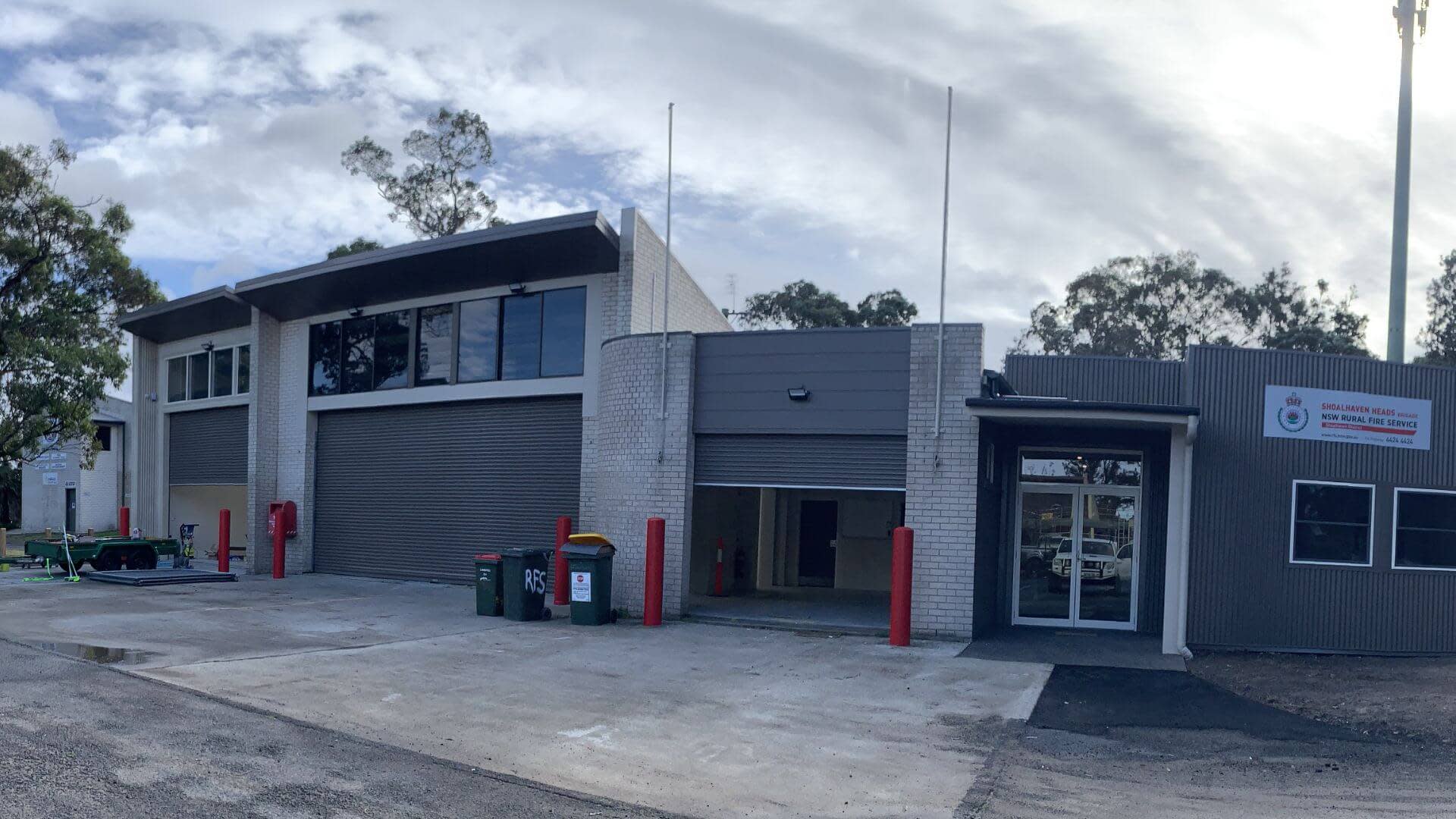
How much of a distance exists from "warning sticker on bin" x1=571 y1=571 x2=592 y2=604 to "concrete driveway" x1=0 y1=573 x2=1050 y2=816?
435 millimetres

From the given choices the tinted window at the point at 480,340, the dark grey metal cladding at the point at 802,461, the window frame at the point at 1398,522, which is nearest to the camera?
the window frame at the point at 1398,522

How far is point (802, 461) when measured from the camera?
1551cm

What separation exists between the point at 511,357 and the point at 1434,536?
14501 mm

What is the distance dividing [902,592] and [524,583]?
541cm

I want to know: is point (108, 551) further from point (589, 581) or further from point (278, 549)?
point (589, 581)

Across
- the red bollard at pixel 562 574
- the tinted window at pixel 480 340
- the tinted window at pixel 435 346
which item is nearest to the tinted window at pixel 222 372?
the tinted window at pixel 435 346

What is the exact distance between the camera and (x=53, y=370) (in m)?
26.1

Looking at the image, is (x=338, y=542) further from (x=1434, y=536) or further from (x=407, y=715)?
(x=1434, y=536)

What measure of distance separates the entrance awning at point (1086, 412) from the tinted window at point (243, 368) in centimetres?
1833

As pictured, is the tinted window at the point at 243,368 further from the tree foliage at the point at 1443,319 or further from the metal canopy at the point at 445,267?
the tree foliage at the point at 1443,319

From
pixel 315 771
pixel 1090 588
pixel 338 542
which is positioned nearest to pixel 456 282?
pixel 338 542

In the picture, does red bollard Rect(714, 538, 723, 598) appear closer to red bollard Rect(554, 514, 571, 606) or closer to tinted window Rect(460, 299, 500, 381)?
red bollard Rect(554, 514, 571, 606)

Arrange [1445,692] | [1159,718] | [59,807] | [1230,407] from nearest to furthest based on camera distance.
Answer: [59,807] → [1159,718] → [1445,692] → [1230,407]

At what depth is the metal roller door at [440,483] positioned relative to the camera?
19.4 m
